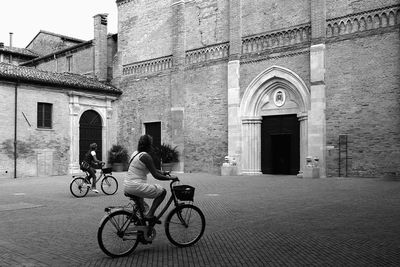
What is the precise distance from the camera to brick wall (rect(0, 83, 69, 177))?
69.4 feet

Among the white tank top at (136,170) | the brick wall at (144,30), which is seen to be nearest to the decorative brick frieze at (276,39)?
the brick wall at (144,30)

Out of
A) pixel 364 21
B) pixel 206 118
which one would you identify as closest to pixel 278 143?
pixel 206 118

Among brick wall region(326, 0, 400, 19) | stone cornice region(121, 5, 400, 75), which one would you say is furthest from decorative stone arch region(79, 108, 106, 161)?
brick wall region(326, 0, 400, 19)

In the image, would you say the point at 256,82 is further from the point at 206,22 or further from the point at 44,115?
the point at 44,115

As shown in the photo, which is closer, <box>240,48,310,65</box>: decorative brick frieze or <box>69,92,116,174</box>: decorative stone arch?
<box>240,48,310,65</box>: decorative brick frieze

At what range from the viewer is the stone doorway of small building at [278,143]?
64.7 ft

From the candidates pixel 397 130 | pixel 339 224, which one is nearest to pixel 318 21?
pixel 397 130

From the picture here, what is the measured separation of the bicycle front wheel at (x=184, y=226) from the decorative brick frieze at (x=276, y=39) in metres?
14.6

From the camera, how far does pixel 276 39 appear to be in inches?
776

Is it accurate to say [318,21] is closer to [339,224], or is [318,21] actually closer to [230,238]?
[339,224]

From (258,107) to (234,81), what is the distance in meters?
1.85

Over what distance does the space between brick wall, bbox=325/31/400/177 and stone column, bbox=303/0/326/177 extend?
25cm

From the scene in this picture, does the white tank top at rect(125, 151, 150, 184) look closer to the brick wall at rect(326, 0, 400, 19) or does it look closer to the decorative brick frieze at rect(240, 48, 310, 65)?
the decorative brick frieze at rect(240, 48, 310, 65)

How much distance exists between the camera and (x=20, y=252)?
18.5 ft
